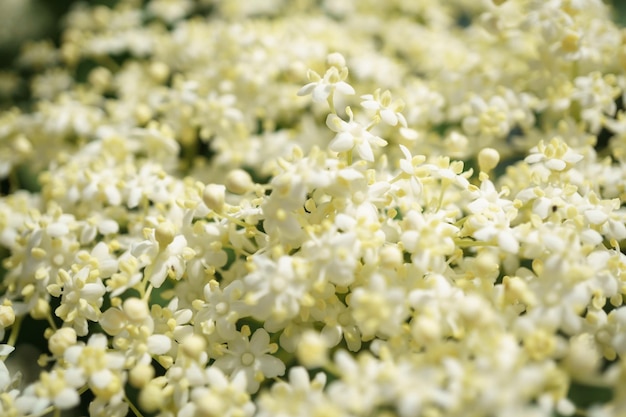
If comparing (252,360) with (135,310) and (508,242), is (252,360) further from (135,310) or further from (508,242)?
(508,242)

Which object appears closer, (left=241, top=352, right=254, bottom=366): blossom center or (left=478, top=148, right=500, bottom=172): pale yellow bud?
(left=241, top=352, right=254, bottom=366): blossom center

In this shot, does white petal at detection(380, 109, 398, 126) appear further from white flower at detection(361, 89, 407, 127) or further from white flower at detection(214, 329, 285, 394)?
white flower at detection(214, 329, 285, 394)

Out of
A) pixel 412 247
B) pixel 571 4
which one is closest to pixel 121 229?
pixel 412 247

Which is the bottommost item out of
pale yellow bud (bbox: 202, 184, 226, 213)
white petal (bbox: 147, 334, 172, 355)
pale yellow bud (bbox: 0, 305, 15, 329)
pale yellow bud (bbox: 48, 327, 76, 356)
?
pale yellow bud (bbox: 0, 305, 15, 329)

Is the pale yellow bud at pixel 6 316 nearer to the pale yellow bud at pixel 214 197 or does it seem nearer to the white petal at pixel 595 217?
the pale yellow bud at pixel 214 197

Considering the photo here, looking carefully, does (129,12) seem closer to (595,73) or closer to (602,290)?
(595,73)

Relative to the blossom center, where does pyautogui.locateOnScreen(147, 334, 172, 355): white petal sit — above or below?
above

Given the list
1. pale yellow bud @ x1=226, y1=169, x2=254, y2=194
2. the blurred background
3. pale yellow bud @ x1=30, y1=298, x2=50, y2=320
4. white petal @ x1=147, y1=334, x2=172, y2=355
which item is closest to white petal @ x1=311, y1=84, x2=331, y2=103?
pale yellow bud @ x1=226, y1=169, x2=254, y2=194

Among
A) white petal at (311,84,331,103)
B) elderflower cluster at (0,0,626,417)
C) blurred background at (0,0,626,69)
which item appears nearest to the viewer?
elderflower cluster at (0,0,626,417)
